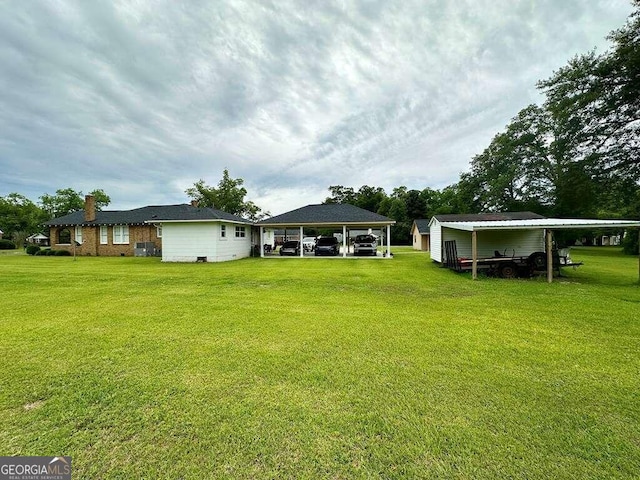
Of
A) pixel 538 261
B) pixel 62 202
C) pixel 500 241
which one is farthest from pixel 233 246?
pixel 62 202

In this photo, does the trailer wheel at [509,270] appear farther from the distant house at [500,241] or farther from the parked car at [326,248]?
the parked car at [326,248]

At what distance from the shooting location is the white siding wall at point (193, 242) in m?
17.3

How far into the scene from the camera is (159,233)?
22375 mm

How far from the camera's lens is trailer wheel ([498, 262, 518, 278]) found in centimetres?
1133

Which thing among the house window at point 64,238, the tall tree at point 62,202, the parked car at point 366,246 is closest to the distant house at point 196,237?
the parked car at point 366,246

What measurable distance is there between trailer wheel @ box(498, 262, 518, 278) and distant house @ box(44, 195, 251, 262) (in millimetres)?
14977

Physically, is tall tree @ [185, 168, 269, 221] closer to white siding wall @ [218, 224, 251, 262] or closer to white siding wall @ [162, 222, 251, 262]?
white siding wall @ [218, 224, 251, 262]

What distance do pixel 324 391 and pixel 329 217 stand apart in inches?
712

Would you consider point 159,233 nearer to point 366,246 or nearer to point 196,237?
point 196,237

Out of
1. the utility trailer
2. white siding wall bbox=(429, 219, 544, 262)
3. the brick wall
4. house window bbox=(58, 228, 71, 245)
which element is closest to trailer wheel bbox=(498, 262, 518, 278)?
the utility trailer

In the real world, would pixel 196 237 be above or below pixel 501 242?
above

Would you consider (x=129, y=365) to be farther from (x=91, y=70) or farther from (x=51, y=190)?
(x=51, y=190)

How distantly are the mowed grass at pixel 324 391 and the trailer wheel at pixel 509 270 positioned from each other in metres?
4.97

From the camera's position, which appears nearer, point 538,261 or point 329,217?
point 538,261
